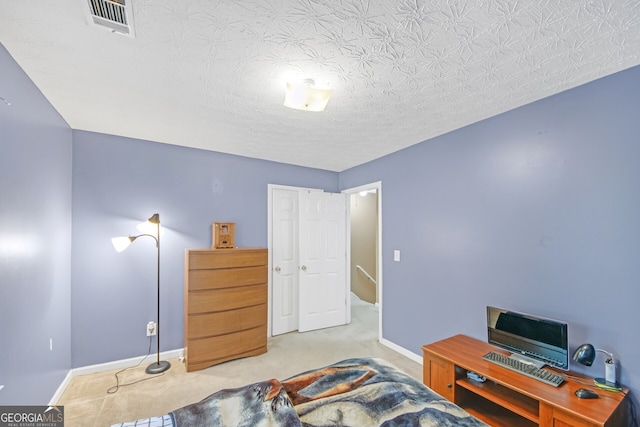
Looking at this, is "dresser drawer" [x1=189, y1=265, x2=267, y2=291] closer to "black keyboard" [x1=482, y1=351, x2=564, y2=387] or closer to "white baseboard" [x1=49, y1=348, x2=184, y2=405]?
"white baseboard" [x1=49, y1=348, x2=184, y2=405]

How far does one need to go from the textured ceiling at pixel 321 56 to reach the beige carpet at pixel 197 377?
2.31 meters

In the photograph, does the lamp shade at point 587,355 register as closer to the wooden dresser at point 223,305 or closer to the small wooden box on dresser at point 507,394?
the small wooden box on dresser at point 507,394

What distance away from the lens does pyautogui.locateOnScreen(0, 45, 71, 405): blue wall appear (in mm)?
1540

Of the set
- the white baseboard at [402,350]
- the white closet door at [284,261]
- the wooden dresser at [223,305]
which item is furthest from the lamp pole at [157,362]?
the white baseboard at [402,350]

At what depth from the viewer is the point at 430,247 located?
9.62 ft

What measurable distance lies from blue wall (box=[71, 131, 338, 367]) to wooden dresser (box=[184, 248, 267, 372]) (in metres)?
0.40

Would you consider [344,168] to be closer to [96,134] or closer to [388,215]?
[388,215]

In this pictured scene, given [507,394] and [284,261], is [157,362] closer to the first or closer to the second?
[284,261]

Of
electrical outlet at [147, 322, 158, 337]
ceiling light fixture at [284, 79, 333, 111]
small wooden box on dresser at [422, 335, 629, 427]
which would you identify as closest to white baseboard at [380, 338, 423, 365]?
small wooden box on dresser at [422, 335, 629, 427]

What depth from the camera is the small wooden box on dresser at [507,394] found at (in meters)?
1.49

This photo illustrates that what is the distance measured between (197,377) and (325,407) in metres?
1.95

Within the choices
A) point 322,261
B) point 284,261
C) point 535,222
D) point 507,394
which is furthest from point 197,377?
point 535,222

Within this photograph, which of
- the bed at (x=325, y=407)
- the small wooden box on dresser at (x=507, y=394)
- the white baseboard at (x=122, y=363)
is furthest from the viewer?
the white baseboard at (x=122, y=363)

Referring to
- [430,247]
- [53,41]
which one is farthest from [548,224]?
[53,41]
